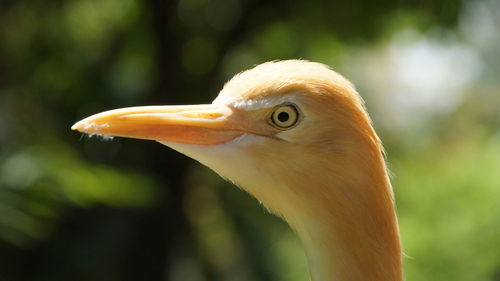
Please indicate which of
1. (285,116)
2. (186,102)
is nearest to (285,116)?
(285,116)

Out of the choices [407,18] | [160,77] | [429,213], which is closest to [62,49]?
[160,77]

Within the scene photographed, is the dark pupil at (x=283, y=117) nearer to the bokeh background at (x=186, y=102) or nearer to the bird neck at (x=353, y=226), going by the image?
the bird neck at (x=353, y=226)

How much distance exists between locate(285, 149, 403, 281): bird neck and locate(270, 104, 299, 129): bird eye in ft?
0.31

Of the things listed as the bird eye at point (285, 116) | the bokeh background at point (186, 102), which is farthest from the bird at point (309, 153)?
the bokeh background at point (186, 102)

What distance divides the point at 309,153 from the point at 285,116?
7cm

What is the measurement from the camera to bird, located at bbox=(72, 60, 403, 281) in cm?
128

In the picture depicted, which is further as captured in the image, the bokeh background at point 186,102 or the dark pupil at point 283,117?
the bokeh background at point 186,102

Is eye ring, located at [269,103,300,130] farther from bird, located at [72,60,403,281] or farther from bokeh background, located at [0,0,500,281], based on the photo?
bokeh background, located at [0,0,500,281]

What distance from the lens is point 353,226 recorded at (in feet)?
4.24

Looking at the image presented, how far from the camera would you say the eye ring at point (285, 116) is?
1.28 meters

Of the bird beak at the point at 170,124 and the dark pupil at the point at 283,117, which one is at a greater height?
the dark pupil at the point at 283,117

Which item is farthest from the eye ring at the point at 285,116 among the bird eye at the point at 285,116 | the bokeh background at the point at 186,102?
the bokeh background at the point at 186,102

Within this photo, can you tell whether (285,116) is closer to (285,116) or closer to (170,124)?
(285,116)

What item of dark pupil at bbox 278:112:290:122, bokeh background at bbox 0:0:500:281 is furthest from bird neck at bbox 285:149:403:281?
bokeh background at bbox 0:0:500:281
